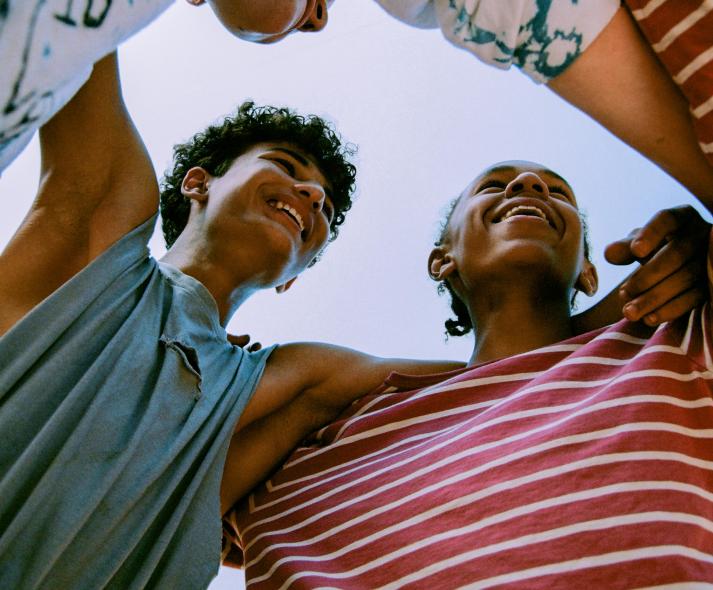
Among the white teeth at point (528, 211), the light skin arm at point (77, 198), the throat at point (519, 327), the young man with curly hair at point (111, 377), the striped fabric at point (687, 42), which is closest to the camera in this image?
the striped fabric at point (687, 42)

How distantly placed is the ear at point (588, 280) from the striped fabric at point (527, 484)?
1.84 ft

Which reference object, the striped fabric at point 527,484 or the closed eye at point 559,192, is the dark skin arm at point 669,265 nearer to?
the striped fabric at point 527,484

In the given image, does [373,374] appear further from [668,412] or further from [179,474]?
[668,412]

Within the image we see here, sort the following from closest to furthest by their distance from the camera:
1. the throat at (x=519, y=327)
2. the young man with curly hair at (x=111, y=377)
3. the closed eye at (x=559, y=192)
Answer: the young man with curly hair at (x=111, y=377) < the throat at (x=519, y=327) < the closed eye at (x=559, y=192)

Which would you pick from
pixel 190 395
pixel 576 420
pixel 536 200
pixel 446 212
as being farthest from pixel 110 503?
pixel 446 212

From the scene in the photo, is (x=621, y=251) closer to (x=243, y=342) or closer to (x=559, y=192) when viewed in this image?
(x=559, y=192)

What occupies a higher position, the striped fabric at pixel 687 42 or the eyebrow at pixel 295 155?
the eyebrow at pixel 295 155

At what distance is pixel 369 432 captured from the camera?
1126mm

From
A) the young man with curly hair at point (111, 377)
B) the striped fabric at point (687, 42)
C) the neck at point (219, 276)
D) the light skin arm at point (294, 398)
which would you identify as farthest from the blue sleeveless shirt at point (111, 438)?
the striped fabric at point (687, 42)

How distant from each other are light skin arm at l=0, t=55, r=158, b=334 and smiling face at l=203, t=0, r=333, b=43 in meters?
0.32

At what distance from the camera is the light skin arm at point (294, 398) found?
1167 mm

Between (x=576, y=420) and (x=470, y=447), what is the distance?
0.48ft

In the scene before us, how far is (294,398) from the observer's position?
1.27 m

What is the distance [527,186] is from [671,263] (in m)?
0.67
